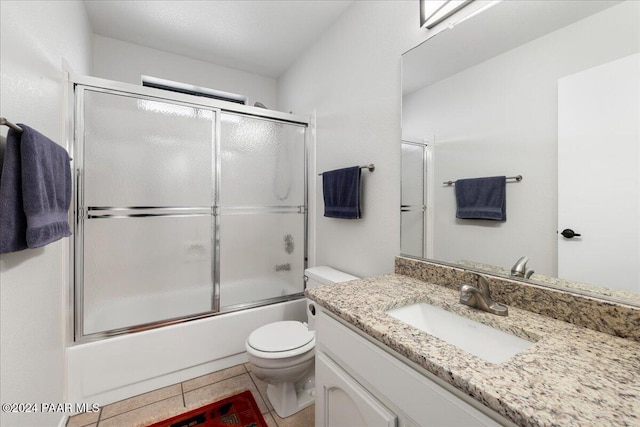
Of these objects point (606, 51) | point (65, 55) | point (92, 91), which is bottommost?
point (606, 51)

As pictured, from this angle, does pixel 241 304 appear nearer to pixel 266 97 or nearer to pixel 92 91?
pixel 92 91

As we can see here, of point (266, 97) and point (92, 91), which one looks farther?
point (266, 97)

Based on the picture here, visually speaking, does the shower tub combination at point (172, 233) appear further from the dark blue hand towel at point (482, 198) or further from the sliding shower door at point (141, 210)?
the dark blue hand towel at point (482, 198)

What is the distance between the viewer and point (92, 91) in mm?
1601

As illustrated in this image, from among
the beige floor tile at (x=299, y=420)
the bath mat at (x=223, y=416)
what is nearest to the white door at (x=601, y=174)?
the beige floor tile at (x=299, y=420)

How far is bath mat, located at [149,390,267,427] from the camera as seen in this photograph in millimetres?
1426

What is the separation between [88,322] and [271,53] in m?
2.50

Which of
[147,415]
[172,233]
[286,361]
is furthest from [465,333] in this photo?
[172,233]

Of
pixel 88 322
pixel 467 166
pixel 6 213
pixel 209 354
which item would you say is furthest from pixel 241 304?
pixel 467 166

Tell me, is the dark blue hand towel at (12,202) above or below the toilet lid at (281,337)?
above

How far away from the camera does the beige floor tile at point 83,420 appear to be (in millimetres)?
1437

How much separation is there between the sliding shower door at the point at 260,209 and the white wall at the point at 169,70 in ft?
2.97

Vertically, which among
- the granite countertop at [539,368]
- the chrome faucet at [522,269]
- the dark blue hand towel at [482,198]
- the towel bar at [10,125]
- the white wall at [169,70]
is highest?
the white wall at [169,70]

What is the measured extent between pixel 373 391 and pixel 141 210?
5.80ft
